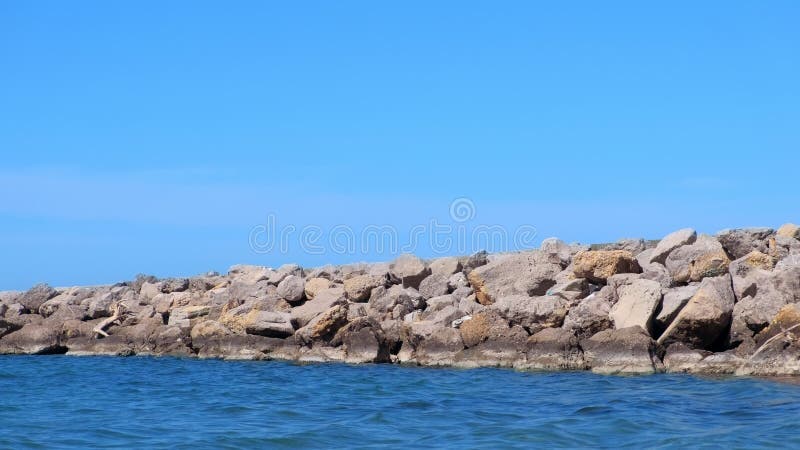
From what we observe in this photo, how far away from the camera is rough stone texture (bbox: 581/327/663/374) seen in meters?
15.2

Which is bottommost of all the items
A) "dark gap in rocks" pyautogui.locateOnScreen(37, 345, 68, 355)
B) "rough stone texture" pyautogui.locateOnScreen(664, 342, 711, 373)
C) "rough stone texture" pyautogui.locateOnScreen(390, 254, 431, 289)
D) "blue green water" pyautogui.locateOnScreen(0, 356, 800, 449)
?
"blue green water" pyautogui.locateOnScreen(0, 356, 800, 449)

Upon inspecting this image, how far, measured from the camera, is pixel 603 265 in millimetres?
17969

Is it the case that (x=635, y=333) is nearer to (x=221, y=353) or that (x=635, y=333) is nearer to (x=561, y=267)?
(x=561, y=267)

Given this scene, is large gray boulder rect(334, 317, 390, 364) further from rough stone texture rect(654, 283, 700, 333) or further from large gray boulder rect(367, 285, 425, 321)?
rough stone texture rect(654, 283, 700, 333)

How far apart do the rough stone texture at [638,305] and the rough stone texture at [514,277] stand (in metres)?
2.50

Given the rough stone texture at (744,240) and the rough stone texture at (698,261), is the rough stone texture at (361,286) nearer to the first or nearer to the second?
the rough stone texture at (698,261)

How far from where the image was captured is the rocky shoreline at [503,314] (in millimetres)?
15219

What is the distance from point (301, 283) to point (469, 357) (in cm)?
578

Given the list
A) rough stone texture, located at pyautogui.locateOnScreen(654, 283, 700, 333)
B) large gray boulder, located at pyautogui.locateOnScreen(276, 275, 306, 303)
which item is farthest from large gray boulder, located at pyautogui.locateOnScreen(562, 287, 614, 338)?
large gray boulder, located at pyautogui.locateOnScreen(276, 275, 306, 303)

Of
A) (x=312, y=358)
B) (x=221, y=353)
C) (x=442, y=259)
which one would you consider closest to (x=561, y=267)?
(x=442, y=259)

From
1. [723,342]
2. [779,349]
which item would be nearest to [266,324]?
[723,342]

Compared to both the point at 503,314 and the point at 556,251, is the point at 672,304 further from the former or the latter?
the point at 556,251

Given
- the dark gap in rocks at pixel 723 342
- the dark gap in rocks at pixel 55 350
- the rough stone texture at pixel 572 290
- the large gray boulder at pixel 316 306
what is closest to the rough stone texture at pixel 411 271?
the large gray boulder at pixel 316 306

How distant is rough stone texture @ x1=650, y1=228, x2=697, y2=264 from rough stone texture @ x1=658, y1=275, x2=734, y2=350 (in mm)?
2644
